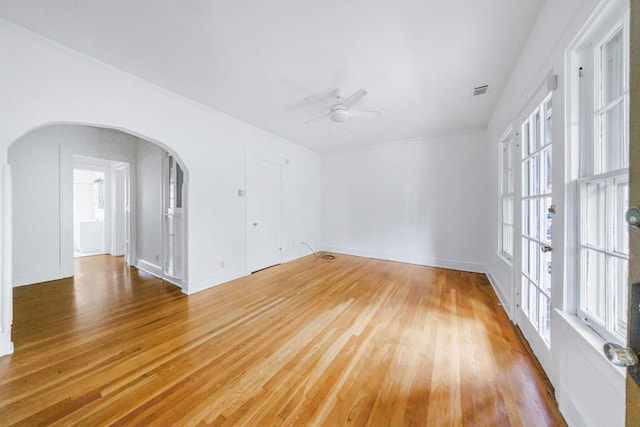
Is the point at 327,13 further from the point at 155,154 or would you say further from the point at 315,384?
the point at 155,154

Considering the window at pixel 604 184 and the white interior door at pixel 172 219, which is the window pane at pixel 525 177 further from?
the white interior door at pixel 172 219

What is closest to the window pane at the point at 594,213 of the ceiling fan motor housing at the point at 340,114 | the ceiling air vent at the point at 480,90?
the ceiling air vent at the point at 480,90

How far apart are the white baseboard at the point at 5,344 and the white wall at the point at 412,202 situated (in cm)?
501

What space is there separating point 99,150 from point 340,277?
4.90m

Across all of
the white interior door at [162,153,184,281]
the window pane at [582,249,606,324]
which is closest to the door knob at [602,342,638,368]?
the window pane at [582,249,606,324]

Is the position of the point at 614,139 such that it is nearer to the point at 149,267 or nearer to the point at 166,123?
the point at 166,123

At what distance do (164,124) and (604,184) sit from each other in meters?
3.98

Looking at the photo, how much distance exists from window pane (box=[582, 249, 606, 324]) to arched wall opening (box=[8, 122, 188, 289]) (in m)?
3.91

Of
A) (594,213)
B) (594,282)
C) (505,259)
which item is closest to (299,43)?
(594,213)

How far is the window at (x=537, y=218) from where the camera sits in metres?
1.74

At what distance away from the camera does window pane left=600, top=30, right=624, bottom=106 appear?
3.47 feet

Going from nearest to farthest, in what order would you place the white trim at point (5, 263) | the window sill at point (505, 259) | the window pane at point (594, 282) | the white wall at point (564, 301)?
1. the white wall at point (564, 301)
2. the window pane at point (594, 282)
3. the white trim at point (5, 263)
4. the window sill at point (505, 259)

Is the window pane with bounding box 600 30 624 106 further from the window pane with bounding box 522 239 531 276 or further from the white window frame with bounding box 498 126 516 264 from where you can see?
the white window frame with bounding box 498 126 516 264

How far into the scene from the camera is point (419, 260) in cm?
468
